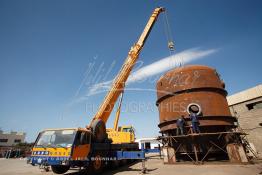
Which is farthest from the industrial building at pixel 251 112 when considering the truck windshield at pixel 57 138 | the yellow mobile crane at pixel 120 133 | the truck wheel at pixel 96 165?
the truck windshield at pixel 57 138

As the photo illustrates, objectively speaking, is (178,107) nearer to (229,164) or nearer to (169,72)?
(169,72)

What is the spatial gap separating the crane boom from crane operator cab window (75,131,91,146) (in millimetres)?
2447

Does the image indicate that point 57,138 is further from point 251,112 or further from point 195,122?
point 251,112

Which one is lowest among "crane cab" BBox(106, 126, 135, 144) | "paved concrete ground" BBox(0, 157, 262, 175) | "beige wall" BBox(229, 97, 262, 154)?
"paved concrete ground" BBox(0, 157, 262, 175)

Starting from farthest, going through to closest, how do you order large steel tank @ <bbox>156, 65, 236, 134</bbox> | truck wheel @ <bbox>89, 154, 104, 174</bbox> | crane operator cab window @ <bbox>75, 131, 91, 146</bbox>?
large steel tank @ <bbox>156, 65, 236, 134</bbox>
truck wheel @ <bbox>89, 154, 104, 174</bbox>
crane operator cab window @ <bbox>75, 131, 91, 146</bbox>

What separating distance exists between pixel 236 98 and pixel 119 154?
56.4ft

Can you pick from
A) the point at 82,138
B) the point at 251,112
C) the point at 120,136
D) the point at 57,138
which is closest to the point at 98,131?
the point at 82,138

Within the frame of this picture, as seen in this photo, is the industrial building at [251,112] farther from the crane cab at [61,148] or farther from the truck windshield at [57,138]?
the truck windshield at [57,138]

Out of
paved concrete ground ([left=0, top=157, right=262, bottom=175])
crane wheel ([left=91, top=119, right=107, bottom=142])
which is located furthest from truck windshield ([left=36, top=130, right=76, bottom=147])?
paved concrete ground ([left=0, top=157, right=262, bottom=175])

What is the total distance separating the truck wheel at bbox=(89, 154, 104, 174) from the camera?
7.67 m

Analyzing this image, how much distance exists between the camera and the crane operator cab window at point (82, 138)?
7.24 metres

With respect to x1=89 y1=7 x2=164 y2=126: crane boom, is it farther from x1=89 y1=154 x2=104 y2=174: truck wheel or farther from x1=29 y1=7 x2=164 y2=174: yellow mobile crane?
x1=89 y1=154 x2=104 y2=174: truck wheel

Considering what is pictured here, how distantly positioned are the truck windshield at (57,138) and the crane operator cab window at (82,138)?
202 mm

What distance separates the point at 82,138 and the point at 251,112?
18.5 meters
